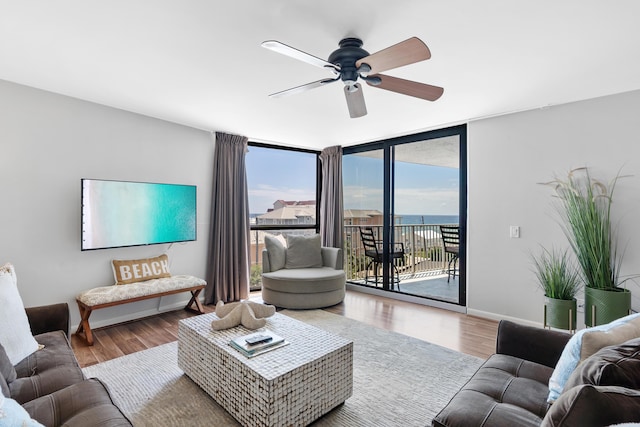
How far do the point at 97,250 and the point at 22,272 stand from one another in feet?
1.92

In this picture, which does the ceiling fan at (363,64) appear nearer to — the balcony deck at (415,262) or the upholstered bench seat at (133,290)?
the upholstered bench seat at (133,290)

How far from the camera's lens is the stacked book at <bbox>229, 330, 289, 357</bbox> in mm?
1789

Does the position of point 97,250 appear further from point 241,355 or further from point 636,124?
point 636,124

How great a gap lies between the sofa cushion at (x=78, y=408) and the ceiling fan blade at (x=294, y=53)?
1776 millimetres

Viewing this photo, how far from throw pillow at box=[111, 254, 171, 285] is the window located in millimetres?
1544

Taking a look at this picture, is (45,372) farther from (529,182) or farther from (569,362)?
(529,182)

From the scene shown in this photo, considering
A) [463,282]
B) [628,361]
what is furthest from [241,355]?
[463,282]

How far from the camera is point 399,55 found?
1.69 m

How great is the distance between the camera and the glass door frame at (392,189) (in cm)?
388

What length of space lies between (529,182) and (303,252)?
9.35 feet

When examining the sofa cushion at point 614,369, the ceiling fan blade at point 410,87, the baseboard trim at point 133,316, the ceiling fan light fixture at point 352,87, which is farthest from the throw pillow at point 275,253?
the sofa cushion at point 614,369

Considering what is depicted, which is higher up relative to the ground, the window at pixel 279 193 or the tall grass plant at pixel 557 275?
the window at pixel 279 193

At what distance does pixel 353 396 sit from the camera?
2.05m

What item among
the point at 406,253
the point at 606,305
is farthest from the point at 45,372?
the point at 406,253
